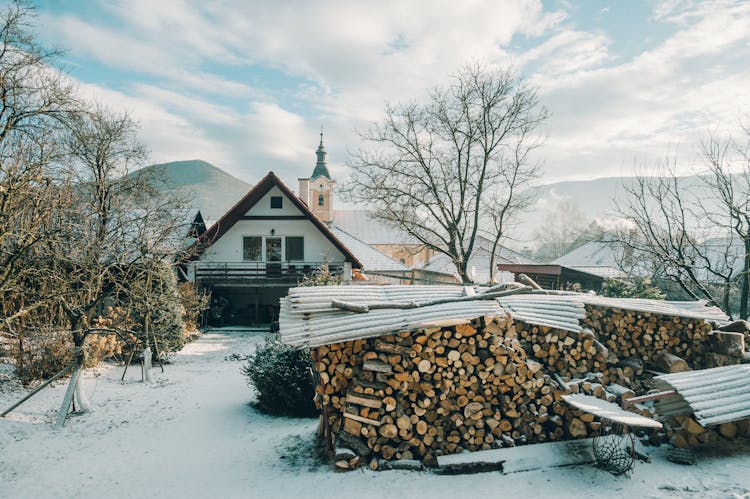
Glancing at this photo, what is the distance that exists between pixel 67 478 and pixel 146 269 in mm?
4519

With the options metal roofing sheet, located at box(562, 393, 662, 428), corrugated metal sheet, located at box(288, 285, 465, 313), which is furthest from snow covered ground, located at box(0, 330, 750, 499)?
corrugated metal sheet, located at box(288, 285, 465, 313)

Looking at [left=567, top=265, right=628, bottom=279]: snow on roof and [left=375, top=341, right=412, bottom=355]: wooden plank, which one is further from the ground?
[left=567, top=265, right=628, bottom=279]: snow on roof

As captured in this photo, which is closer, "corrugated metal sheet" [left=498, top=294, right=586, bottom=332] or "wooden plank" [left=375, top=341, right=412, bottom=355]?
"wooden plank" [left=375, top=341, right=412, bottom=355]

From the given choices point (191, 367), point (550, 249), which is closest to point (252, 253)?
point (191, 367)

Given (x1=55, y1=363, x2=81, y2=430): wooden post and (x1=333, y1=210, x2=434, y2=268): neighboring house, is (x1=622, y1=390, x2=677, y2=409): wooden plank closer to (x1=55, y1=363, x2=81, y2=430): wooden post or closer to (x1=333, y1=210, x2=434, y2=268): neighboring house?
(x1=55, y1=363, x2=81, y2=430): wooden post

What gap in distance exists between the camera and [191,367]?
492 inches

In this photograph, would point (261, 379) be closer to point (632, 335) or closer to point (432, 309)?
point (432, 309)

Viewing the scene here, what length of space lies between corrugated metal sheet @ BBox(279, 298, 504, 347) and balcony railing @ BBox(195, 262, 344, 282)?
14413mm

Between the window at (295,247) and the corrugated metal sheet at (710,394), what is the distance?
17.6 m

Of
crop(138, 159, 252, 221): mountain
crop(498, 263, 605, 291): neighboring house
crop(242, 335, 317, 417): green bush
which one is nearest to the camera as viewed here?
crop(242, 335, 317, 417): green bush

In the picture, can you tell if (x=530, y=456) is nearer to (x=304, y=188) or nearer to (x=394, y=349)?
(x=394, y=349)

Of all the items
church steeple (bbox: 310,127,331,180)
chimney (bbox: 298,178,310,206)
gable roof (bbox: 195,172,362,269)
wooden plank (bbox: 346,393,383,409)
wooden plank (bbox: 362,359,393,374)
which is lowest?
wooden plank (bbox: 346,393,383,409)

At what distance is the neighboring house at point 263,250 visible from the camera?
67.0 feet

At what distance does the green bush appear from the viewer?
8094 mm
